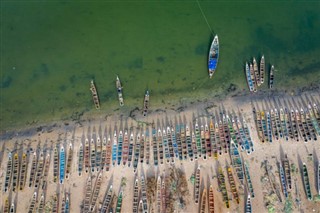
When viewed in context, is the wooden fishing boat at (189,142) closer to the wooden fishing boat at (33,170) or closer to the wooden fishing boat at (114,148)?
the wooden fishing boat at (114,148)

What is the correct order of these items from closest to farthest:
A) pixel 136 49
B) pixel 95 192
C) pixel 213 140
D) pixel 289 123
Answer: pixel 95 192
pixel 213 140
pixel 289 123
pixel 136 49

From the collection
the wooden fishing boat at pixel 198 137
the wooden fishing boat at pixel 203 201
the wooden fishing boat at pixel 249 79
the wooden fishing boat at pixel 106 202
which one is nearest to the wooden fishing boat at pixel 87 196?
the wooden fishing boat at pixel 106 202

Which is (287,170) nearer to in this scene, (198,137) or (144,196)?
(198,137)

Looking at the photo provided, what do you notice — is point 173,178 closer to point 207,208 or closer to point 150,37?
point 207,208

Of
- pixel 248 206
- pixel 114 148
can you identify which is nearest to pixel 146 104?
pixel 114 148

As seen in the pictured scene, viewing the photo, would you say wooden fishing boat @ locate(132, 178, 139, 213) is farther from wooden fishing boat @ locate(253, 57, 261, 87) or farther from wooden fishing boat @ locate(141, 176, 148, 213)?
wooden fishing boat @ locate(253, 57, 261, 87)

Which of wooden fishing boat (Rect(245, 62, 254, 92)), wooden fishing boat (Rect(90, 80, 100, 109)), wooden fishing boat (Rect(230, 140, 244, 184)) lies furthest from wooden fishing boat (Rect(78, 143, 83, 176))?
wooden fishing boat (Rect(245, 62, 254, 92))
